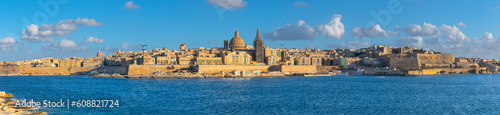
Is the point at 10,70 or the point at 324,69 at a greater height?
the point at 10,70

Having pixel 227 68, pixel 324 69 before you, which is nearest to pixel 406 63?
pixel 324 69

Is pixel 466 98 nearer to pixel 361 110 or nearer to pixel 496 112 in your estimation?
pixel 496 112

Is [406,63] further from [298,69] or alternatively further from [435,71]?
[298,69]

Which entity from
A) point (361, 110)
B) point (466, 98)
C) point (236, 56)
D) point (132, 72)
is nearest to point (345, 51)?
point (236, 56)

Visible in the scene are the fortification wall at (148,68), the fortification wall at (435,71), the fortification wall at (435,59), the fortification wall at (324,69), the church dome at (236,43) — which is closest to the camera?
the fortification wall at (148,68)

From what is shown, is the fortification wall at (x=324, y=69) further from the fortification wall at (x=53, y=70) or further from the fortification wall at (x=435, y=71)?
the fortification wall at (x=53, y=70)

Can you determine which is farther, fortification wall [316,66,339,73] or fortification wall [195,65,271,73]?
fortification wall [316,66,339,73]

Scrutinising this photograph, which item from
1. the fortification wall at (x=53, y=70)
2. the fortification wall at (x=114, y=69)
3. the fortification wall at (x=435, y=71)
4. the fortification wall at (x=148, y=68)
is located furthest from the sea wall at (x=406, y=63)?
the fortification wall at (x=53, y=70)

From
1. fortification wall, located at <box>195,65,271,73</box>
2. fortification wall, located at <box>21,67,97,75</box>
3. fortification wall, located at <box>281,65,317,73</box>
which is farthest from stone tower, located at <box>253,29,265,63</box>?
fortification wall, located at <box>21,67,97,75</box>

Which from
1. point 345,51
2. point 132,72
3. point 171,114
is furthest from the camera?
point 345,51

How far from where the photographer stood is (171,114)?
1720 centimetres

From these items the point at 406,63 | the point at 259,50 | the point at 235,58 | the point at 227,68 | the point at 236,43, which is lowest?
the point at 227,68

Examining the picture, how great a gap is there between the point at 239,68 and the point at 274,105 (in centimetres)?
3858

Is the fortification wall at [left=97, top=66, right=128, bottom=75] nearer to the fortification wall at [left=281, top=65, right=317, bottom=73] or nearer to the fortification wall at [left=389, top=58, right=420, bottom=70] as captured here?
the fortification wall at [left=281, top=65, right=317, bottom=73]
